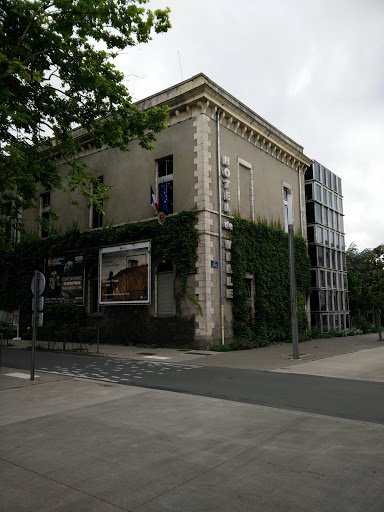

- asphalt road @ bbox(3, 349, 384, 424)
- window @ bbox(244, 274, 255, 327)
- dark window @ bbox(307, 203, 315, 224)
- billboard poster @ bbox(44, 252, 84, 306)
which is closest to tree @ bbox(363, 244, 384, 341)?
dark window @ bbox(307, 203, 315, 224)

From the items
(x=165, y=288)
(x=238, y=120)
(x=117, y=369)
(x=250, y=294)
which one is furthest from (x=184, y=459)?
(x=238, y=120)

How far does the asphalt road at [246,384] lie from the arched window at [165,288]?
496 centimetres

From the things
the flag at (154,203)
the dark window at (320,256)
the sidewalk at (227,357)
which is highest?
the flag at (154,203)

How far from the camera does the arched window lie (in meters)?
18.4

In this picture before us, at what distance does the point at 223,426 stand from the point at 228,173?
14905 millimetres

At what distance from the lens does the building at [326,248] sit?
25891mm

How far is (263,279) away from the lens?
20719 mm

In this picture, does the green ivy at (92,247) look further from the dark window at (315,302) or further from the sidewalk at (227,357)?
the dark window at (315,302)

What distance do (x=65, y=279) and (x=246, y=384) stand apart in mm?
15402

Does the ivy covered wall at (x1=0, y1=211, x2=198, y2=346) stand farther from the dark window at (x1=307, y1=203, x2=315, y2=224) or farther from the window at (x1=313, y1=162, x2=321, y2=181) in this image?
the window at (x1=313, y1=162, x2=321, y2=181)

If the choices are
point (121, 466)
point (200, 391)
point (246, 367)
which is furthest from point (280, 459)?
point (246, 367)

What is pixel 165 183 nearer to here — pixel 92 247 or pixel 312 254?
pixel 92 247

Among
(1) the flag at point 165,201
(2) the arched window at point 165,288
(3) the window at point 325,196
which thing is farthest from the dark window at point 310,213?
(2) the arched window at point 165,288

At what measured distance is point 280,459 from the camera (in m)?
4.33
